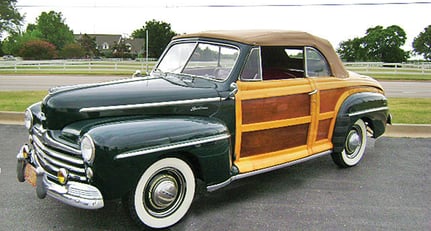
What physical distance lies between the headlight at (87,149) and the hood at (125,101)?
44cm

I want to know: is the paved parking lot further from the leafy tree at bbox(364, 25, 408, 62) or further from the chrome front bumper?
the leafy tree at bbox(364, 25, 408, 62)

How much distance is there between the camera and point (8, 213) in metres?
3.40

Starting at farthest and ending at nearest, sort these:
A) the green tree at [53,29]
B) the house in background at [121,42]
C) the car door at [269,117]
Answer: the green tree at [53,29], the house in background at [121,42], the car door at [269,117]

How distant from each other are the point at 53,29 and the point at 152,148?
259 feet

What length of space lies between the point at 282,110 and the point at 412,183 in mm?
1827

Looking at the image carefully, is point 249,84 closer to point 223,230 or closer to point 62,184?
point 223,230

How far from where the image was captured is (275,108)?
398 centimetres

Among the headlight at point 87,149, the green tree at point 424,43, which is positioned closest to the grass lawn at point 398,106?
the headlight at point 87,149

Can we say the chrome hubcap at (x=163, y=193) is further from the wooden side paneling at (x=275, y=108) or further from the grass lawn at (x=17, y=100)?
the grass lawn at (x=17, y=100)

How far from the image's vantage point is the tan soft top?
4.00 meters

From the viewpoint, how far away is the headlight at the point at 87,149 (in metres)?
2.78

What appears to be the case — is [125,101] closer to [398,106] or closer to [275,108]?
[275,108]

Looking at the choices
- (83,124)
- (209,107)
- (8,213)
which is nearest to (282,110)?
(209,107)

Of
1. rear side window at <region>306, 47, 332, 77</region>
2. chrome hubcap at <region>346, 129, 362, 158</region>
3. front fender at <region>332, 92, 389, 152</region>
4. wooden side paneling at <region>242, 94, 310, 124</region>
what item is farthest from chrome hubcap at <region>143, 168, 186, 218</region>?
chrome hubcap at <region>346, 129, 362, 158</region>
